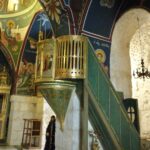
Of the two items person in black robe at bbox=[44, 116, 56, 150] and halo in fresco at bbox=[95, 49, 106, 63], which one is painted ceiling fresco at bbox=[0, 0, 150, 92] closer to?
halo in fresco at bbox=[95, 49, 106, 63]

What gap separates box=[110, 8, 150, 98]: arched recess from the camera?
7.24 meters

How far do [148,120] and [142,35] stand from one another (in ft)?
8.93

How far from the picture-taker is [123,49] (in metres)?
7.70

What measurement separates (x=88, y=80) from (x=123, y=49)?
2693mm

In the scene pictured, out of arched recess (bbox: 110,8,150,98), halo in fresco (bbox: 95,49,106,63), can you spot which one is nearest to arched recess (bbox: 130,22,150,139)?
arched recess (bbox: 110,8,150,98)

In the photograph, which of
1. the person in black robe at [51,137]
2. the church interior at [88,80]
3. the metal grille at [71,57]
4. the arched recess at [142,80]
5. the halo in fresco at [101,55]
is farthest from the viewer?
the arched recess at [142,80]

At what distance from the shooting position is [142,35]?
816 centimetres

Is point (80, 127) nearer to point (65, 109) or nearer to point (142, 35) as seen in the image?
point (65, 109)

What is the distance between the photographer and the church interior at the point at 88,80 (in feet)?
17.9

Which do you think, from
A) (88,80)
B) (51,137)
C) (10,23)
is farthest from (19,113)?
(88,80)

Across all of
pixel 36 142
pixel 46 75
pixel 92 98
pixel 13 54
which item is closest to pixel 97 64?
pixel 92 98

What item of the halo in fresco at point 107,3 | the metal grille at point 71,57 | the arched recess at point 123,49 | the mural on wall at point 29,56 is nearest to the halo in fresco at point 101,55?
the arched recess at point 123,49

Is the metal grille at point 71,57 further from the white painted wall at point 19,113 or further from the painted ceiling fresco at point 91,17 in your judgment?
the white painted wall at point 19,113

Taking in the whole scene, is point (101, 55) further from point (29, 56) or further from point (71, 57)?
point (29, 56)
